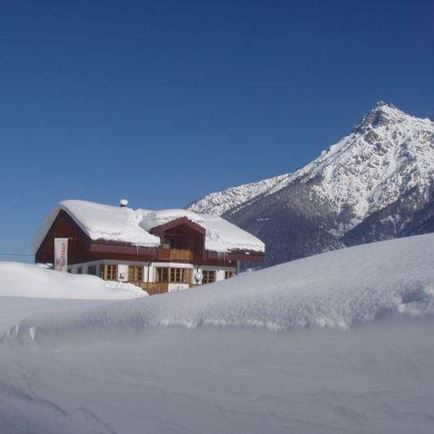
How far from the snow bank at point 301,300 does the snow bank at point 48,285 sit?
37.9ft

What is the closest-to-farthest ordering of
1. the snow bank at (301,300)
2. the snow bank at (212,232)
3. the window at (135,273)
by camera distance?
the snow bank at (301,300) < the window at (135,273) < the snow bank at (212,232)

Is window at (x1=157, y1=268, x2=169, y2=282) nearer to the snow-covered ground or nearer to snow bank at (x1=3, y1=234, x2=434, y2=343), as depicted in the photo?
snow bank at (x1=3, y1=234, x2=434, y2=343)

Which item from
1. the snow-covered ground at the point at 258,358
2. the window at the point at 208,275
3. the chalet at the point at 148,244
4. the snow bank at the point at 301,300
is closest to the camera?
the snow-covered ground at the point at 258,358

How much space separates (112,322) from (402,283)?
2.30 m

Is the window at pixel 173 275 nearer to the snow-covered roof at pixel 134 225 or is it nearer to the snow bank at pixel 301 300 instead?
the snow-covered roof at pixel 134 225

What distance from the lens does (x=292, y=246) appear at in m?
158

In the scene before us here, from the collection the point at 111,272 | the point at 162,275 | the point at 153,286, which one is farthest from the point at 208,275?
the point at 111,272

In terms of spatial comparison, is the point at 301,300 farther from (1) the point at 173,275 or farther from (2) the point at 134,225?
(1) the point at 173,275

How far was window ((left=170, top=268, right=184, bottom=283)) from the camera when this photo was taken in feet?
108

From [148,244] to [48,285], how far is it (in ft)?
43.9

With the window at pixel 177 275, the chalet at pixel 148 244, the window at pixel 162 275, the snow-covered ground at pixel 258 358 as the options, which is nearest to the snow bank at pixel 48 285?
the chalet at pixel 148 244

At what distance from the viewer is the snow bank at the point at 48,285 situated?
17203mm

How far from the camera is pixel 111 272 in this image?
31.2 metres

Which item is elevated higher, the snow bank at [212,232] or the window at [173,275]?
the snow bank at [212,232]
